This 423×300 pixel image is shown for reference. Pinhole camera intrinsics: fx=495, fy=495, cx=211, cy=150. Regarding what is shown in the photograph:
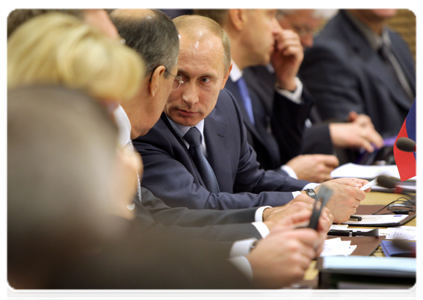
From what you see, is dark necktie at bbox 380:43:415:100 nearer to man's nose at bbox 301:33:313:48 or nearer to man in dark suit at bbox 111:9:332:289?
man's nose at bbox 301:33:313:48

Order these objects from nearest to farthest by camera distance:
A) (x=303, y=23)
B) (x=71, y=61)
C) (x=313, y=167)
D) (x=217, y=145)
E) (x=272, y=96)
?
(x=71, y=61) < (x=217, y=145) < (x=313, y=167) < (x=272, y=96) < (x=303, y=23)

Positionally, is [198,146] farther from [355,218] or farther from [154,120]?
[355,218]

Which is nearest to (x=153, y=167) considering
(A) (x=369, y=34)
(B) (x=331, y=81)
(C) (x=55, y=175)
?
(C) (x=55, y=175)

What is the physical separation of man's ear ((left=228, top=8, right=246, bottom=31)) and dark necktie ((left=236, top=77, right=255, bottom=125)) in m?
0.25

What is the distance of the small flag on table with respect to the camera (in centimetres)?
142

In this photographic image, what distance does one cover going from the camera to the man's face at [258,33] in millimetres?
2012

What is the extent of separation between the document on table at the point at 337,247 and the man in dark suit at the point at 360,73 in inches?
79.9

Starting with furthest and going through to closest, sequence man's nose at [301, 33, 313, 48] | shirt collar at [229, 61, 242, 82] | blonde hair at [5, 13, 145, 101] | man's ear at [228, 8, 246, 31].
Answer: man's nose at [301, 33, 313, 48] → shirt collar at [229, 61, 242, 82] → man's ear at [228, 8, 246, 31] → blonde hair at [5, 13, 145, 101]

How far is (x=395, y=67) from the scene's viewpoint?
3541mm

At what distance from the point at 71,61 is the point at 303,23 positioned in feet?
8.55

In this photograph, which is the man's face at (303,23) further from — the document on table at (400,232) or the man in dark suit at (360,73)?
the document on table at (400,232)

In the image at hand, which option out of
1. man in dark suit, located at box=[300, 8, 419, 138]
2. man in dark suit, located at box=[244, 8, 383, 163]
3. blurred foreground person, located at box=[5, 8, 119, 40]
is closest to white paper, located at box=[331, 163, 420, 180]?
man in dark suit, located at box=[244, 8, 383, 163]

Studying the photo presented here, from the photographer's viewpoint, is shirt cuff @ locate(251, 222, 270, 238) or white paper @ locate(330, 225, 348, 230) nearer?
shirt cuff @ locate(251, 222, 270, 238)

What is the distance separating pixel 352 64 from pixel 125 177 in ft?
9.49
